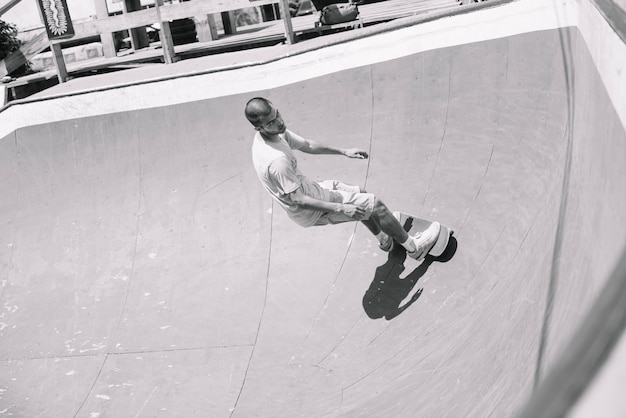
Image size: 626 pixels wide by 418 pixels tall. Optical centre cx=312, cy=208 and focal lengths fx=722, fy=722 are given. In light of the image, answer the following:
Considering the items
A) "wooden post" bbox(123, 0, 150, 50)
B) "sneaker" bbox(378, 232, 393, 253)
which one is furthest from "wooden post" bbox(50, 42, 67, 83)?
"sneaker" bbox(378, 232, 393, 253)

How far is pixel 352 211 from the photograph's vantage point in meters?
4.70

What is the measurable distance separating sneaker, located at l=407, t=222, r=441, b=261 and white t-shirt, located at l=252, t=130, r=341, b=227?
2.12 feet

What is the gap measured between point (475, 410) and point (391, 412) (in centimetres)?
90

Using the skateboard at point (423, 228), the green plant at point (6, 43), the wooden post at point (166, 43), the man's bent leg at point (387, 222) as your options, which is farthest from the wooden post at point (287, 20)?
the green plant at point (6, 43)

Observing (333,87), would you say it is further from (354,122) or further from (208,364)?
(208,364)

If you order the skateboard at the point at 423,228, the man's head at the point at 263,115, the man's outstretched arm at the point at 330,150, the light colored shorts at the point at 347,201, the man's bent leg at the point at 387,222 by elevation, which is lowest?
the skateboard at the point at 423,228

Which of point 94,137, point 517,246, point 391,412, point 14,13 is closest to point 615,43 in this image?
point 517,246

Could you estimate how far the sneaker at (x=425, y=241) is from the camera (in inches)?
199

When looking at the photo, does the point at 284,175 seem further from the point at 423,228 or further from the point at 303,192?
the point at 423,228

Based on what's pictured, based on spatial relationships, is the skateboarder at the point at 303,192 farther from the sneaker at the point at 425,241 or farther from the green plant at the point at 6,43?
the green plant at the point at 6,43

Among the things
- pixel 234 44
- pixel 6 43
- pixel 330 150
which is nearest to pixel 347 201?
pixel 330 150

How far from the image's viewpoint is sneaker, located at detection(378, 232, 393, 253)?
17.7 ft

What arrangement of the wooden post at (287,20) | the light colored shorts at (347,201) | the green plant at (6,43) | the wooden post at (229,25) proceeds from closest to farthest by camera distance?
the light colored shorts at (347,201) → the wooden post at (287,20) → the green plant at (6,43) → the wooden post at (229,25)

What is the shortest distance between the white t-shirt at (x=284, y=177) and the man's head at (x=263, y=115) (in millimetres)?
103
